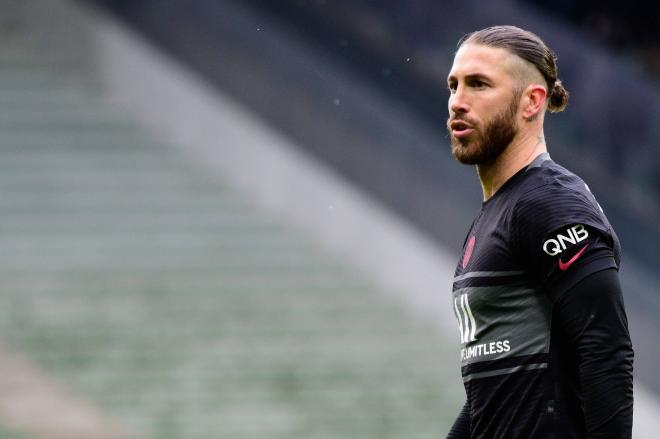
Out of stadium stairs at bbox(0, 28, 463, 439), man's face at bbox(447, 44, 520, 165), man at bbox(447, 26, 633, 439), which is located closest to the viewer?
man at bbox(447, 26, 633, 439)

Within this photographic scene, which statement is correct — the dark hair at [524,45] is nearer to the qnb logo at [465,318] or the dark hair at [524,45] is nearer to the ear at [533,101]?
the ear at [533,101]

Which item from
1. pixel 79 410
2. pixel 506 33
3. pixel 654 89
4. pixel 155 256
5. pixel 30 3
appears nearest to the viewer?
pixel 506 33

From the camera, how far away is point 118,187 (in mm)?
8406

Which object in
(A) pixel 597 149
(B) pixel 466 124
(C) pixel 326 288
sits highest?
(A) pixel 597 149

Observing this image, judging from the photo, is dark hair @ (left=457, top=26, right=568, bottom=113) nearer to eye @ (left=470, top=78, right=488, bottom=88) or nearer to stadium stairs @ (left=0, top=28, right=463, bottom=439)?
eye @ (left=470, top=78, right=488, bottom=88)

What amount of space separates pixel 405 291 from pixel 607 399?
20.8 feet

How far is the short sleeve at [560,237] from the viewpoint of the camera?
6.40 ft

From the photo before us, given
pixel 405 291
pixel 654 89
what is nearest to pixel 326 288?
pixel 405 291

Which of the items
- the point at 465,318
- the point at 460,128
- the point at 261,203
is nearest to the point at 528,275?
the point at 465,318

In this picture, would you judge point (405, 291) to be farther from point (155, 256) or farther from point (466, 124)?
point (466, 124)

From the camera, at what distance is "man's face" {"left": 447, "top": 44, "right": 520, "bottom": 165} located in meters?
2.17

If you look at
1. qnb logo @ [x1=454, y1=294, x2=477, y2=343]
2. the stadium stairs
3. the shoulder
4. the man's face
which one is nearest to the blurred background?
the stadium stairs

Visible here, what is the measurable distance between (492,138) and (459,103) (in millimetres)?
85

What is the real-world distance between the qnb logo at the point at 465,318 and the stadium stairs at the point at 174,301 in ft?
15.4
